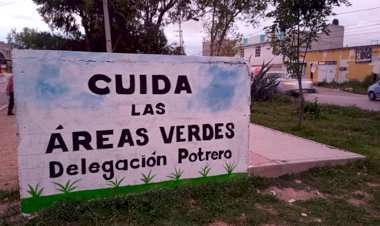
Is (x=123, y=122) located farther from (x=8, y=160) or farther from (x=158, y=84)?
(x=8, y=160)

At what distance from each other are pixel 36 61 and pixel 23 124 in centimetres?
62

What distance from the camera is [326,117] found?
11.2 meters

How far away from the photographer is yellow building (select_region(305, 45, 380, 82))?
32688 mm

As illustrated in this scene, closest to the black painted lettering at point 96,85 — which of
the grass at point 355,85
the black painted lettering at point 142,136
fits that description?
the black painted lettering at point 142,136

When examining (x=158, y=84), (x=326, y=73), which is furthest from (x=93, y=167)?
(x=326, y=73)

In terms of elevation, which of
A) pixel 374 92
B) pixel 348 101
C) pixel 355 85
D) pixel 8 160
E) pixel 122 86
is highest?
pixel 122 86

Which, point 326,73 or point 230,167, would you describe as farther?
point 326,73

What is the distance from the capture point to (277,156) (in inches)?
220

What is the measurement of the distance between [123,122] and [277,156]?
9.09 ft

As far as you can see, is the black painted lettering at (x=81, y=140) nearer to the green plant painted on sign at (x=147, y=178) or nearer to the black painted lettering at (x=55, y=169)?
the black painted lettering at (x=55, y=169)

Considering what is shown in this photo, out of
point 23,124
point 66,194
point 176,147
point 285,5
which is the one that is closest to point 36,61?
point 23,124

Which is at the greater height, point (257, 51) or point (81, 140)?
point (257, 51)

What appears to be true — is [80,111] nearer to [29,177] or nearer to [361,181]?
[29,177]

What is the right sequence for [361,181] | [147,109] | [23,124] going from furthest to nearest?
1. [361,181]
2. [147,109]
3. [23,124]
